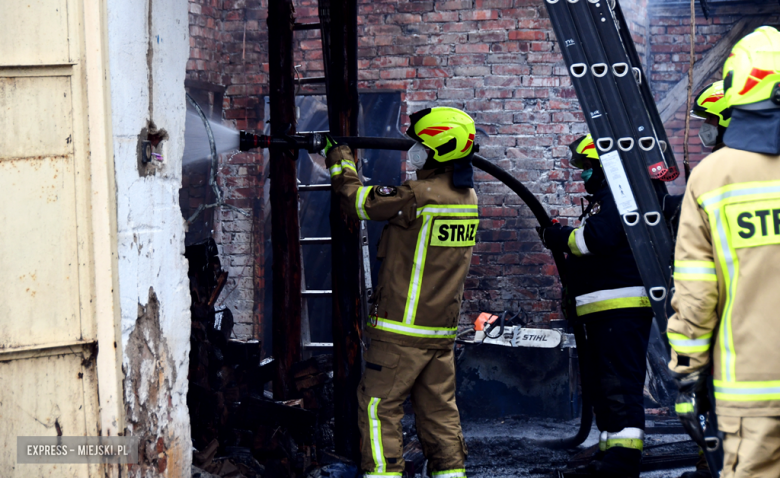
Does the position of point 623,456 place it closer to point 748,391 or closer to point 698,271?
point 748,391

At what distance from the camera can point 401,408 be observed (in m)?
3.07

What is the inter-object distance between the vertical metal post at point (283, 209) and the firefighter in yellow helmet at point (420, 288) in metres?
0.69

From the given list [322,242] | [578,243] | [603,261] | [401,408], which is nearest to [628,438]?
[603,261]

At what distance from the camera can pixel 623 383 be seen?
338cm

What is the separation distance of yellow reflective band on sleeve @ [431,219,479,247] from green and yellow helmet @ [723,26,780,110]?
54.4 inches

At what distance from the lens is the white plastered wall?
6.94 ft

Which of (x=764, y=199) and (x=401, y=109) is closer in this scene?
(x=764, y=199)

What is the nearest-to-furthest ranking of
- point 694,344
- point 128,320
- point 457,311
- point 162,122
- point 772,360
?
point 772,360 < point 694,344 < point 128,320 < point 162,122 < point 457,311

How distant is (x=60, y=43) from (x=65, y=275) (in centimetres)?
72

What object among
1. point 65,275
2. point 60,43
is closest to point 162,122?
point 60,43

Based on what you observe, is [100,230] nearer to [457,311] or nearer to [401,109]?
[457,311]

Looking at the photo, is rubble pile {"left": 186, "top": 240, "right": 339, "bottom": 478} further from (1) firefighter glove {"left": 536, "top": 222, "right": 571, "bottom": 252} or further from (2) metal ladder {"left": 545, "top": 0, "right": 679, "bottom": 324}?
(2) metal ladder {"left": 545, "top": 0, "right": 679, "bottom": 324}

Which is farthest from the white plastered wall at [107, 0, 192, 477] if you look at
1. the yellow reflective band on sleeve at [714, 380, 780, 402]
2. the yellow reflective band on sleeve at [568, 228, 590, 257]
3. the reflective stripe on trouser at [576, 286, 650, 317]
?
the reflective stripe on trouser at [576, 286, 650, 317]

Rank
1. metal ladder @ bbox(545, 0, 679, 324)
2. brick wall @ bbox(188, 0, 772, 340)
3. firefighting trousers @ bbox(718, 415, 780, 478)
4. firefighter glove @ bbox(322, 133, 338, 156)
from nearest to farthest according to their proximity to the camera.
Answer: firefighting trousers @ bbox(718, 415, 780, 478)
metal ladder @ bbox(545, 0, 679, 324)
firefighter glove @ bbox(322, 133, 338, 156)
brick wall @ bbox(188, 0, 772, 340)
